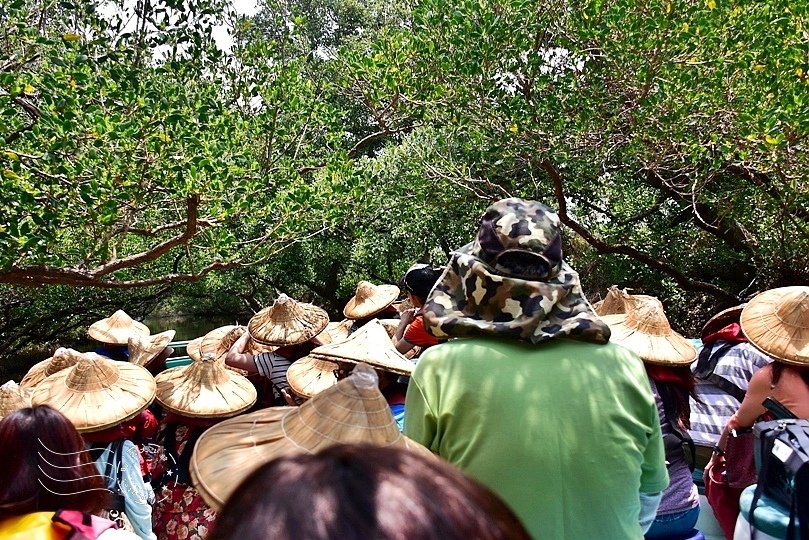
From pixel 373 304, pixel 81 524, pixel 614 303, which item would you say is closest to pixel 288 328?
pixel 373 304

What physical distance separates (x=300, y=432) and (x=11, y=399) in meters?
2.37

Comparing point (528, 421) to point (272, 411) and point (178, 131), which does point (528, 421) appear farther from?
point (178, 131)

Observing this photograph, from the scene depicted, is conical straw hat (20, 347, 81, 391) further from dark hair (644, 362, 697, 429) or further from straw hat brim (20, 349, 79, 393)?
dark hair (644, 362, 697, 429)

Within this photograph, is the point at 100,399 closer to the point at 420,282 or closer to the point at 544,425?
the point at 420,282

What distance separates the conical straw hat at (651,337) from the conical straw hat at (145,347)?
3.04m

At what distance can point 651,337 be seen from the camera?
127 inches

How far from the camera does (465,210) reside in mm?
9508

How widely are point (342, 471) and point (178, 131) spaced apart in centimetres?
381

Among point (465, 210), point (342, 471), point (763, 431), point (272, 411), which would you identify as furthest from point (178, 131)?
point (465, 210)

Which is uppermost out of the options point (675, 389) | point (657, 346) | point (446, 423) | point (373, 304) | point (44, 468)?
point (446, 423)

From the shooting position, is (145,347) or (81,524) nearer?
(81,524)

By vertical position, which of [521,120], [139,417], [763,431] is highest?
[521,120]

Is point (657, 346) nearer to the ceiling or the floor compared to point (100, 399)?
nearer to the ceiling

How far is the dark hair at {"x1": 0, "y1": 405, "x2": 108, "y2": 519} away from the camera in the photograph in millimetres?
1791
